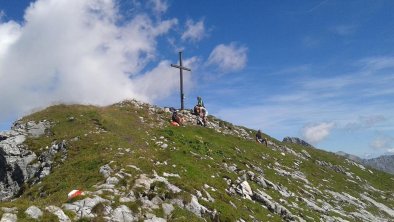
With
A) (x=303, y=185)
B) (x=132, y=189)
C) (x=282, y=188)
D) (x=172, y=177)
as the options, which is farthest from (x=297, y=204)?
(x=132, y=189)

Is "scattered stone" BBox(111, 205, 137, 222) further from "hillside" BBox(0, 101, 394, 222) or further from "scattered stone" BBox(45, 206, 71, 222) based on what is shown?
"scattered stone" BBox(45, 206, 71, 222)

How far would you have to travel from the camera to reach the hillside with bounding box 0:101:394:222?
25.4 m

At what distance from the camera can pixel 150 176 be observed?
98.8 ft

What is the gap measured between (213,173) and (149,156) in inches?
267

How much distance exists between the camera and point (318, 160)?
78.7m

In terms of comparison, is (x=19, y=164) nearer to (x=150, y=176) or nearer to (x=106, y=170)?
(x=106, y=170)

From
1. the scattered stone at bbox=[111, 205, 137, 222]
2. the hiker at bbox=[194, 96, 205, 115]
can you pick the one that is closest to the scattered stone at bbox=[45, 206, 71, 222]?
the scattered stone at bbox=[111, 205, 137, 222]

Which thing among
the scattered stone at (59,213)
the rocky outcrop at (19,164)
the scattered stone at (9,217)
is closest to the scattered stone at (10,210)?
the scattered stone at (9,217)

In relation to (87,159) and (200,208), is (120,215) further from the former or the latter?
(87,159)

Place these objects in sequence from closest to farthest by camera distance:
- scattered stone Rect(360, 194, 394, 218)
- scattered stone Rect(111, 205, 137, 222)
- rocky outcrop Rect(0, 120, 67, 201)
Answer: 1. scattered stone Rect(111, 205, 137, 222)
2. rocky outcrop Rect(0, 120, 67, 201)
3. scattered stone Rect(360, 194, 394, 218)

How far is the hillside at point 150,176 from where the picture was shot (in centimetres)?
2539

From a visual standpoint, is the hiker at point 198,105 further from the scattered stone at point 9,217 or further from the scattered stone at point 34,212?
the scattered stone at point 9,217

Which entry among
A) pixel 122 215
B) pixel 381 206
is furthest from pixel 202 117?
pixel 122 215

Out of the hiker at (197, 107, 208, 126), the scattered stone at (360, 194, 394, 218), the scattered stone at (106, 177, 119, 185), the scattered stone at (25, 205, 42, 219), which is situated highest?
the hiker at (197, 107, 208, 126)
